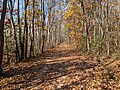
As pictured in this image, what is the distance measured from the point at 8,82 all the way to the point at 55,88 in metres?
2.78

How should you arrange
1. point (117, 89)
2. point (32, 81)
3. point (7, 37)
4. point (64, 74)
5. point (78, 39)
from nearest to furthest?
point (117, 89), point (32, 81), point (64, 74), point (7, 37), point (78, 39)

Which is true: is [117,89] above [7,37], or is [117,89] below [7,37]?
below

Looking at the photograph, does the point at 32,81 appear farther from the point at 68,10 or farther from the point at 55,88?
the point at 68,10

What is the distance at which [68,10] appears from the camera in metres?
31.0

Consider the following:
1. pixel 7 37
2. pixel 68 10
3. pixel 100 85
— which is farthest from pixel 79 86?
Answer: pixel 68 10

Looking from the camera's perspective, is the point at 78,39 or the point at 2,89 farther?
the point at 78,39

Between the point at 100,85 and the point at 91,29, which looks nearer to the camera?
the point at 100,85

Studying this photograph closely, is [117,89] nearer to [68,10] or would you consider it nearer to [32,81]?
[32,81]

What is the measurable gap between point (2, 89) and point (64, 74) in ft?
11.0

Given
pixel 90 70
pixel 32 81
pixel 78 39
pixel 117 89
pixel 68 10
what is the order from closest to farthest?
pixel 117 89 → pixel 32 81 → pixel 90 70 → pixel 68 10 → pixel 78 39

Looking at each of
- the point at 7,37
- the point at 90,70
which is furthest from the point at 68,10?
the point at 90,70

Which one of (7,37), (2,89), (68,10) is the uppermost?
(68,10)

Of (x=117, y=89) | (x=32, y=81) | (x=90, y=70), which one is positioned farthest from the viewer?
(x=90, y=70)

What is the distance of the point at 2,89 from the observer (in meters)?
9.61
